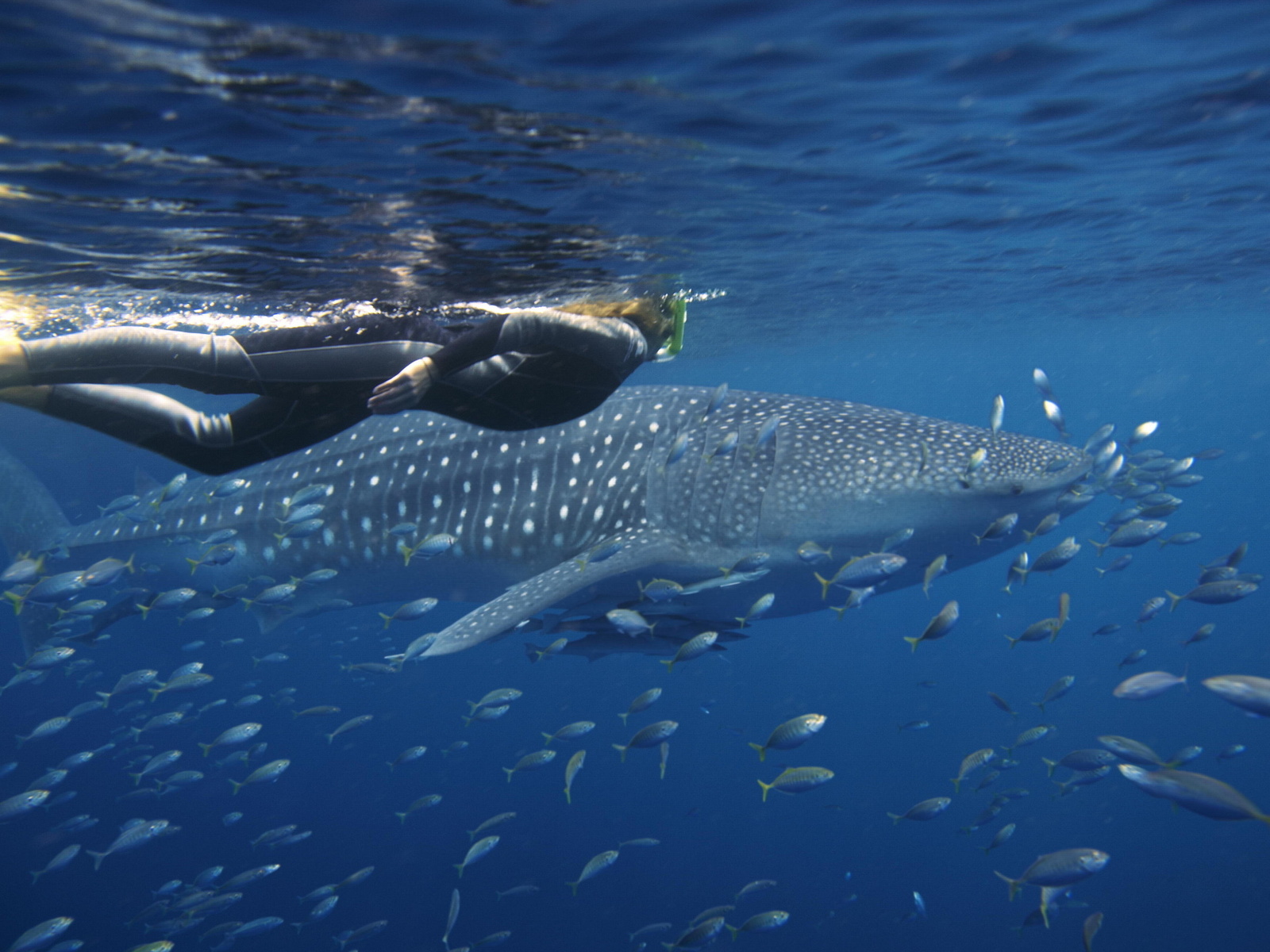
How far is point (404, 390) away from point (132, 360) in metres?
1.33

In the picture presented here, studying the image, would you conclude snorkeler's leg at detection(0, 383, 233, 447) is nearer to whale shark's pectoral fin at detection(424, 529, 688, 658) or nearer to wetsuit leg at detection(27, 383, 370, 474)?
wetsuit leg at detection(27, 383, 370, 474)

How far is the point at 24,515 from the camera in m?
9.60

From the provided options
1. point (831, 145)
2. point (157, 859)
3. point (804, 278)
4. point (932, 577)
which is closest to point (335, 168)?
point (831, 145)

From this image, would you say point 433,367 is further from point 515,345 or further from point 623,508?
point 623,508

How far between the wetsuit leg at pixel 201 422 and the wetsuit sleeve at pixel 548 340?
3.55 feet

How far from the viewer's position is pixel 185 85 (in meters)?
4.03

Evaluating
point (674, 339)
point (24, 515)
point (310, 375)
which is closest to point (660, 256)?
point (674, 339)

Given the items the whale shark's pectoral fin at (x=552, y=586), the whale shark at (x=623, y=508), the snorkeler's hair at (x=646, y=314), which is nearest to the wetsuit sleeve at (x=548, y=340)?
the snorkeler's hair at (x=646, y=314)

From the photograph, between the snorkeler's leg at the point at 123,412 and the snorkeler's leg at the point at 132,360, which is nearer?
the snorkeler's leg at the point at 132,360

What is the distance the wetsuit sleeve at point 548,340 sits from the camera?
3434 mm

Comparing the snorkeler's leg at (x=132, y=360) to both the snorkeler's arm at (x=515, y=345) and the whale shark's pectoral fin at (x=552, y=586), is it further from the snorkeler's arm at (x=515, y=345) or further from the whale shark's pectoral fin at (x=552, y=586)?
the whale shark's pectoral fin at (x=552, y=586)

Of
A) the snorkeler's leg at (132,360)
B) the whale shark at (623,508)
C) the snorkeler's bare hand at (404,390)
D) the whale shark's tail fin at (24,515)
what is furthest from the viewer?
the whale shark's tail fin at (24,515)

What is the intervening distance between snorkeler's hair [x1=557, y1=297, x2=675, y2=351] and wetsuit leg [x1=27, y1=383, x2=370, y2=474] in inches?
65.0

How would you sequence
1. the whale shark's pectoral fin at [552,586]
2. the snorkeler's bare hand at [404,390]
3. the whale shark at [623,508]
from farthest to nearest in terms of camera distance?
the whale shark at [623,508] → the whale shark's pectoral fin at [552,586] → the snorkeler's bare hand at [404,390]
